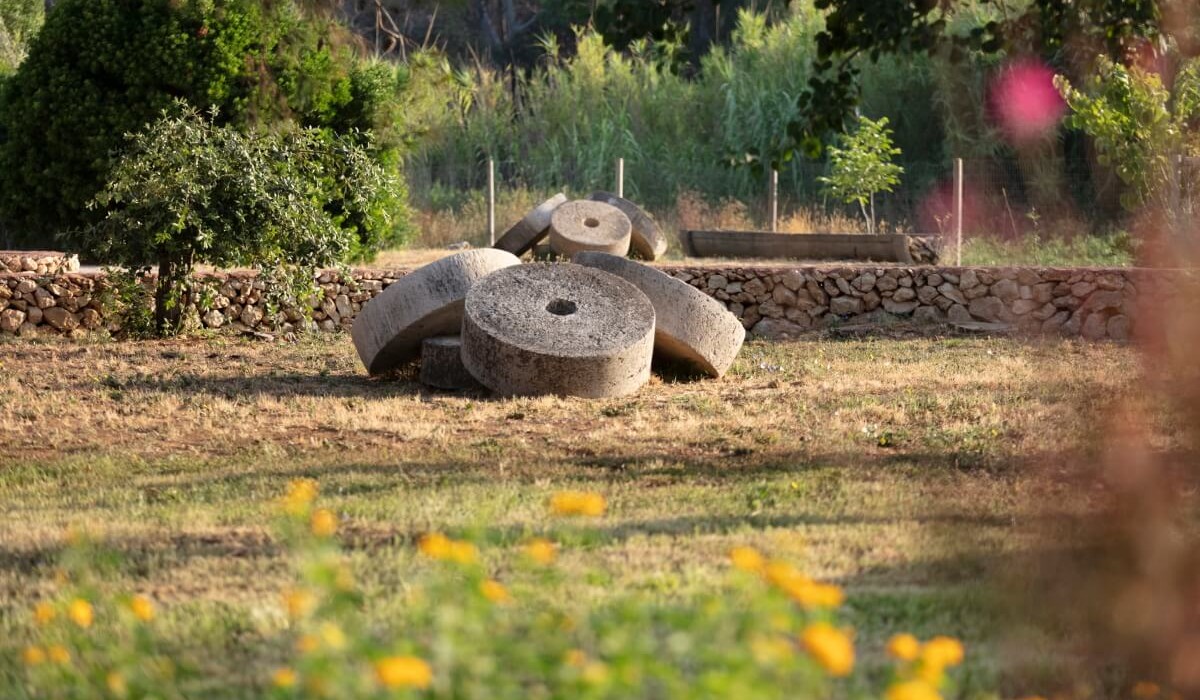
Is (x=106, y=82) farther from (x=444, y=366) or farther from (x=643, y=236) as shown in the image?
(x=444, y=366)

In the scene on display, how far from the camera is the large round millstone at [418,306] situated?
10.3 meters

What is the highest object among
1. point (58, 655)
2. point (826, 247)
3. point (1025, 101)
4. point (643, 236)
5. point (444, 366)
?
point (58, 655)

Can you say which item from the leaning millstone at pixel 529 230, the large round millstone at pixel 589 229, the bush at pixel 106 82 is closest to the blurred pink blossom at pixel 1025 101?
the large round millstone at pixel 589 229

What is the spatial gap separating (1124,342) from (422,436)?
7640 millimetres

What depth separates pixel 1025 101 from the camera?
2453 cm

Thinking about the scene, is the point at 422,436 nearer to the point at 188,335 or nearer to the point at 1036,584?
the point at 1036,584

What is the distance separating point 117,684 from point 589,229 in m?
15.6

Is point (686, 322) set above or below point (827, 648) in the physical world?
below

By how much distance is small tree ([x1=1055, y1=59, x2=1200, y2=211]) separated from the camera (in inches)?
617

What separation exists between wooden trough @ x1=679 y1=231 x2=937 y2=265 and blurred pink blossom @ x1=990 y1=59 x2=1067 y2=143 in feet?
23.6

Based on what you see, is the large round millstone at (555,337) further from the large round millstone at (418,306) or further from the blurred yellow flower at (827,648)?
the blurred yellow flower at (827,648)

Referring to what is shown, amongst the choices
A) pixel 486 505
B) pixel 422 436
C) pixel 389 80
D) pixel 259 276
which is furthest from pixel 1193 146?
pixel 486 505

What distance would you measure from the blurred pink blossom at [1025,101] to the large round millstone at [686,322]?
15236mm

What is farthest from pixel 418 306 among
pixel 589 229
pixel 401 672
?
pixel 589 229
